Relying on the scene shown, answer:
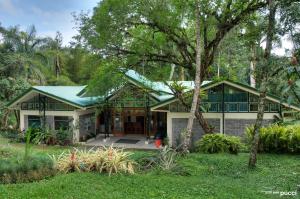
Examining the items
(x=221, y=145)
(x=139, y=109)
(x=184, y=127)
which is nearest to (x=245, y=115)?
(x=184, y=127)

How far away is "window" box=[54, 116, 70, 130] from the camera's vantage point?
77.9 feet

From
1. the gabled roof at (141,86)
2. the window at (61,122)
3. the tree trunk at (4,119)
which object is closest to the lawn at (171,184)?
the gabled roof at (141,86)

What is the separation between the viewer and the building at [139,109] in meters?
19.6

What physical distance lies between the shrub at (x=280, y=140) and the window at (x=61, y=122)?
1378 centimetres

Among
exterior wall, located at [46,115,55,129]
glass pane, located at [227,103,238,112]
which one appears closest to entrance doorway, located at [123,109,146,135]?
exterior wall, located at [46,115,55,129]

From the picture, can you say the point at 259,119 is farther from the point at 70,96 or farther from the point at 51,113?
the point at 51,113

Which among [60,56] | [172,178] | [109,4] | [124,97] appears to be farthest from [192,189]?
[60,56]

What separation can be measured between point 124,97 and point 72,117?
13.0ft

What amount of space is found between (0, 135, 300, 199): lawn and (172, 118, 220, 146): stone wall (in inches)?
318

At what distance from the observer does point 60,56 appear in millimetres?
44062

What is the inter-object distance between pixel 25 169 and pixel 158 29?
34.1ft

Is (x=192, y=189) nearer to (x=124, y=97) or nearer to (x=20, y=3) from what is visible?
(x=20, y=3)

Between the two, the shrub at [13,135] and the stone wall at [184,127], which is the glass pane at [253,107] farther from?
the shrub at [13,135]

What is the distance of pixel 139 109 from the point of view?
25344 mm
